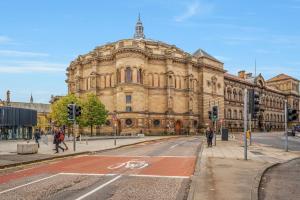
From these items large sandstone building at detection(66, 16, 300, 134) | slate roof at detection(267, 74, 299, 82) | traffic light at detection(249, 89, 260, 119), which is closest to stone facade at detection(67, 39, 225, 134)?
large sandstone building at detection(66, 16, 300, 134)

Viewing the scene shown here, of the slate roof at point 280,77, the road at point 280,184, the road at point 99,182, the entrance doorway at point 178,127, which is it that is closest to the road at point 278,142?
the road at point 280,184

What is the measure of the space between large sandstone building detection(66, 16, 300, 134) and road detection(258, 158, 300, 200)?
50040mm

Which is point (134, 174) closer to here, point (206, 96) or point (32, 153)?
point (32, 153)

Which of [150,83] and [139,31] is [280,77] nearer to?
[139,31]

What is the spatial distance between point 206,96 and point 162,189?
70.8 m

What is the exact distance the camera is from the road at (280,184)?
9.66m

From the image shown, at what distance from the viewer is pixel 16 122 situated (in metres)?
49.4

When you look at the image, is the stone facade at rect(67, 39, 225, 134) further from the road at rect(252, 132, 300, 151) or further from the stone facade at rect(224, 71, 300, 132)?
the road at rect(252, 132, 300, 151)

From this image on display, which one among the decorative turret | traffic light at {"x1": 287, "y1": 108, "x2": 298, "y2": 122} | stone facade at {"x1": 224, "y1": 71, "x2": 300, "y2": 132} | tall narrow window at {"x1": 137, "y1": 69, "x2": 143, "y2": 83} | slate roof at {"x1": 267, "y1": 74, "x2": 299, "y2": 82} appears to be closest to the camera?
traffic light at {"x1": 287, "y1": 108, "x2": 298, "y2": 122}

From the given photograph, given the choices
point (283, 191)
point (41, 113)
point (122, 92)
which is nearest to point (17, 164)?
point (283, 191)

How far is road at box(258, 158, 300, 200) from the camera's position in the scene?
31.7 feet

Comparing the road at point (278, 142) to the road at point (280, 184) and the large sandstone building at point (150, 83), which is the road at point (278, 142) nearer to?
the road at point (280, 184)

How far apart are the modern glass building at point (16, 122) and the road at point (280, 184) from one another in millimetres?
40422

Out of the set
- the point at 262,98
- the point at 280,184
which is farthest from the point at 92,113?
the point at 262,98
